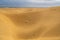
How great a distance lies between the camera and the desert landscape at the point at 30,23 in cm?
61

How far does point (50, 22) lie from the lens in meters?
0.63

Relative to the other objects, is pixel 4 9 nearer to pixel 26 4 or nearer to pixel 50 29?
pixel 26 4

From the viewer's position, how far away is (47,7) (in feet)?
2.14

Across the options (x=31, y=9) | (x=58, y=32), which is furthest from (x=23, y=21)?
(x=58, y=32)

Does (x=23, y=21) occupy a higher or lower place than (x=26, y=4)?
lower

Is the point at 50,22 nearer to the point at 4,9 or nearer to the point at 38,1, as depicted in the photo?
the point at 38,1

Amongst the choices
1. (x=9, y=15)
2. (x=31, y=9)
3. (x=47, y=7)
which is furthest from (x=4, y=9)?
(x=47, y=7)

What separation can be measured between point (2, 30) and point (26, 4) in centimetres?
22

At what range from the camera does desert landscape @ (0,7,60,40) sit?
0.61 m

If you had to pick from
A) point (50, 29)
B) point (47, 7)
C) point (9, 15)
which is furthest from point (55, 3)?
point (9, 15)

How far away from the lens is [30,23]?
2.08ft

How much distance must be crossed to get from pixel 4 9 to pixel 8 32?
0.48 feet

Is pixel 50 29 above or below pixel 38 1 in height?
below

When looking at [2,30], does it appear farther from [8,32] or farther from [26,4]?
[26,4]
